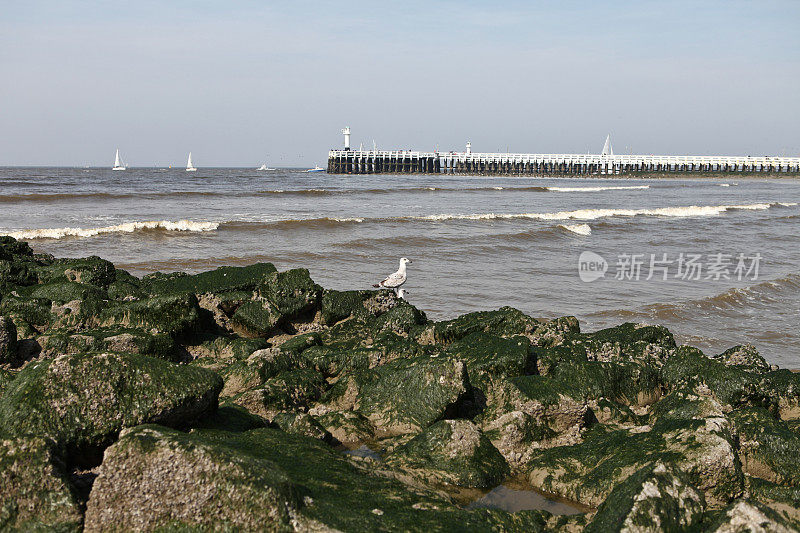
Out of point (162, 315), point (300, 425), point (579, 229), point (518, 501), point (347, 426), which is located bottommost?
point (518, 501)

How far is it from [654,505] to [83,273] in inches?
298

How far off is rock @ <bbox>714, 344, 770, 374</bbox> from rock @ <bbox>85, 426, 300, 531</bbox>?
187 inches

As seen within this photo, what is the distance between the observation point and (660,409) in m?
4.86

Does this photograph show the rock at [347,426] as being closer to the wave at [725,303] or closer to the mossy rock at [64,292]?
the mossy rock at [64,292]

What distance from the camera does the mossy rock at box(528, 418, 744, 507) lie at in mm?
3582

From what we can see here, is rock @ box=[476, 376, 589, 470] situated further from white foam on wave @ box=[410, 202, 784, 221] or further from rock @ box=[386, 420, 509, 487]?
white foam on wave @ box=[410, 202, 784, 221]

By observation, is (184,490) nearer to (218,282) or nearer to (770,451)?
(770,451)

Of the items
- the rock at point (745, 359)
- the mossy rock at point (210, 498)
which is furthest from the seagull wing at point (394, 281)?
the mossy rock at point (210, 498)

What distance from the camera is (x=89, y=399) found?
3.41 m

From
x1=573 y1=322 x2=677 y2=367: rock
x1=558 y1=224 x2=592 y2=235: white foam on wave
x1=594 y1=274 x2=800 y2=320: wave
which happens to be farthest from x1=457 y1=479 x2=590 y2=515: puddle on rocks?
x1=558 y1=224 x2=592 y2=235: white foam on wave

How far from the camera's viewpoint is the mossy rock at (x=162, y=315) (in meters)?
6.17

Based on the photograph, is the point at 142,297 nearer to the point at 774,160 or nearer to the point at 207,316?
the point at 207,316

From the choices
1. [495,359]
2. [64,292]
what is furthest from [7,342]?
[495,359]

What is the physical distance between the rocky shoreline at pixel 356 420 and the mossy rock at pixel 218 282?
7 centimetres
